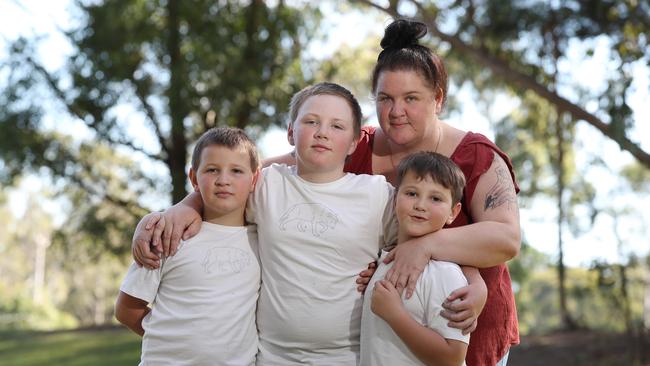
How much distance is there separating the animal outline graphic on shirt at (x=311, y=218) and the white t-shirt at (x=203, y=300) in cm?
21

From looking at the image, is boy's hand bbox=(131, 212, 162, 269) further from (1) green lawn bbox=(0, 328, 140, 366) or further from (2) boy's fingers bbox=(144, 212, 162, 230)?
(1) green lawn bbox=(0, 328, 140, 366)

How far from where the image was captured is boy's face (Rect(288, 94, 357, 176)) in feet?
9.30

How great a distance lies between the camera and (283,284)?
2812mm

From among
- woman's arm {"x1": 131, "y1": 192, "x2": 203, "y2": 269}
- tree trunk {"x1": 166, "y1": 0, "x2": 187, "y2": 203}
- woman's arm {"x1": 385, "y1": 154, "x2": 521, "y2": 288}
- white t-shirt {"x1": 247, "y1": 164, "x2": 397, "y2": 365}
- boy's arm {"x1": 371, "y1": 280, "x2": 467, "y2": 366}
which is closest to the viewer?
boy's arm {"x1": 371, "y1": 280, "x2": 467, "y2": 366}

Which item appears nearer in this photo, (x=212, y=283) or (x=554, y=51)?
(x=212, y=283)

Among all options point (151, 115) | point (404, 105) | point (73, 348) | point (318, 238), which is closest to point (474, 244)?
point (318, 238)

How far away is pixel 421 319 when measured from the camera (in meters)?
2.62

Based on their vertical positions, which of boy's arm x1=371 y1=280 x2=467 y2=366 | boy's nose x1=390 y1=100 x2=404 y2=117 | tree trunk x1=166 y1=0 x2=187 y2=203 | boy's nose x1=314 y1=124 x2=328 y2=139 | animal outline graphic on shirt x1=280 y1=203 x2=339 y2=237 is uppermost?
tree trunk x1=166 y1=0 x2=187 y2=203

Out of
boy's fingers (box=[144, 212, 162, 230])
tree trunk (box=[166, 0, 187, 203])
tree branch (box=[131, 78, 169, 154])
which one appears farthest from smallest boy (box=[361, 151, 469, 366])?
tree branch (box=[131, 78, 169, 154])

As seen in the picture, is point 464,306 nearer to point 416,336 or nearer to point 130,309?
point 416,336

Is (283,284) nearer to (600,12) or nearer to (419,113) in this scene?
(419,113)

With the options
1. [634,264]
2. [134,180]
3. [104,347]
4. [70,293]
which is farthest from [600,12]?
[70,293]

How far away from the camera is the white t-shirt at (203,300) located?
2.80 m

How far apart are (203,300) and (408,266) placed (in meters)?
0.76
